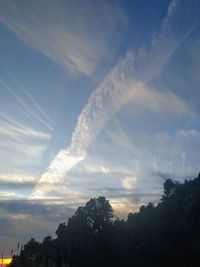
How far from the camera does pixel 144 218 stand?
3054 inches

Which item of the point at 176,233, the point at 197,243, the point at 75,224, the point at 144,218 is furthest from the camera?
the point at 75,224

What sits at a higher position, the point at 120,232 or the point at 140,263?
the point at 120,232

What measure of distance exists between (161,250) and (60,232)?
137 ft

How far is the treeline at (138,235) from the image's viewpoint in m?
64.5

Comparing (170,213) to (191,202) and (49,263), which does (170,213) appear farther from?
(49,263)

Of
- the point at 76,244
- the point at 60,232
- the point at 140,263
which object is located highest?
the point at 60,232

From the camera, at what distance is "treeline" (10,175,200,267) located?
2539 inches

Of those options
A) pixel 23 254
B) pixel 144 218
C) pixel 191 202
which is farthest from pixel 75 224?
pixel 23 254

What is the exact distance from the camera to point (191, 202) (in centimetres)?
6700

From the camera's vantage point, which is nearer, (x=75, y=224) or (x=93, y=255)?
(x=93, y=255)

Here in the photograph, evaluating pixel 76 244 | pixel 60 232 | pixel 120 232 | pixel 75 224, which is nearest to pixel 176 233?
pixel 120 232

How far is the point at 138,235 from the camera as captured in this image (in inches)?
2872

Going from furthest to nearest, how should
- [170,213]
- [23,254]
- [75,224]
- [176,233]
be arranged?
[23,254], [75,224], [170,213], [176,233]

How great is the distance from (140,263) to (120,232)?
13.3 metres
